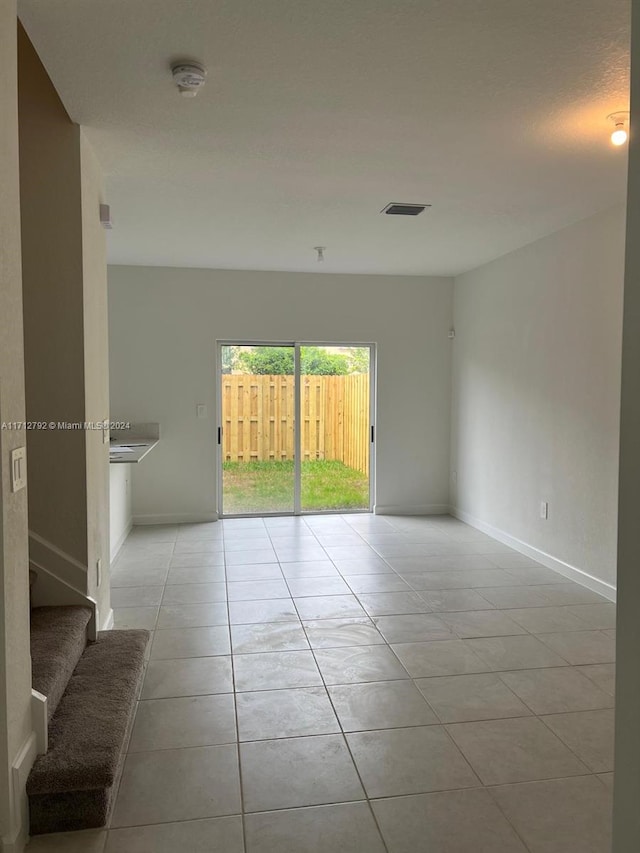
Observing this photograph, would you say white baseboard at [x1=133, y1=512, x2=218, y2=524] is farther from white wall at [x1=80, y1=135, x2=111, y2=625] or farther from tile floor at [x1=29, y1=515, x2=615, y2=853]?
white wall at [x1=80, y1=135, x2=111, y2=625]

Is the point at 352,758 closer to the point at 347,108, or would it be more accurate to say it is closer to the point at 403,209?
the point at 347,108

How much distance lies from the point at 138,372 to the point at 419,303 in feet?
9.98

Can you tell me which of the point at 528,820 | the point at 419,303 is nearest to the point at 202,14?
the point at 528,820

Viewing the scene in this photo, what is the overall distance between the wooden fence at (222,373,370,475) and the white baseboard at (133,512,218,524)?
2.08 ft

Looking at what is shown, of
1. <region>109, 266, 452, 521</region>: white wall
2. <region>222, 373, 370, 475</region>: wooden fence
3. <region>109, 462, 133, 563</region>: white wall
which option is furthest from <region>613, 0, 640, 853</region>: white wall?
<region>222, 373, 370, 475</region>: wooden fence

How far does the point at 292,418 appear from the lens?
21.6 feet

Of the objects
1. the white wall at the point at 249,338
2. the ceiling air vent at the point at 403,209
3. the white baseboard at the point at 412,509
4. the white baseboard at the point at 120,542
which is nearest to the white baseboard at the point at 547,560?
the white baseboard at the point at 412,509

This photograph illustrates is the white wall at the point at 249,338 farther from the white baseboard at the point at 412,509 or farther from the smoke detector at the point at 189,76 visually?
the smoke detector at the point at 189,76

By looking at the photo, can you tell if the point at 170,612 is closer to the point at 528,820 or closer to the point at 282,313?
the point at 528,820

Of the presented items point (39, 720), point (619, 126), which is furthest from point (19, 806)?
point (619, 126)

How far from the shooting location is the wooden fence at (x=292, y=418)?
6.48 m

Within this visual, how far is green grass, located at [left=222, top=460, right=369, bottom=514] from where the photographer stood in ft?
21.5

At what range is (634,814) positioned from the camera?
1253 mm

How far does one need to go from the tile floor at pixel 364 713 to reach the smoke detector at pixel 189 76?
253cm
